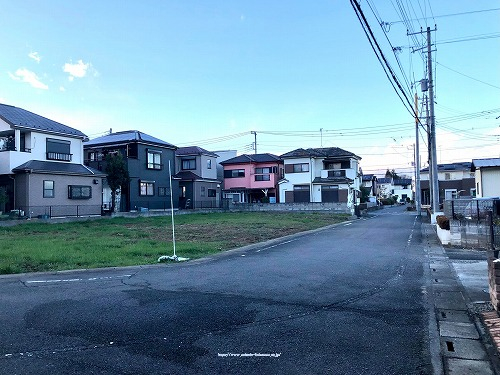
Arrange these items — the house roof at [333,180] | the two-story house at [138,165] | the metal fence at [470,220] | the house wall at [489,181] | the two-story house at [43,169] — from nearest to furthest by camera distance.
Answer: the metal fence at [470,220] < the house wall at [489,181] < the two-story house at [43,169] < the two-story house at [138,165] < the house roof at [333,180]

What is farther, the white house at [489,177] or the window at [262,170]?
the window at [262,170]

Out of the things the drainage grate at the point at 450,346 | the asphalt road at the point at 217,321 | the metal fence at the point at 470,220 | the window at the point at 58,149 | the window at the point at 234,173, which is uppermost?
the window at the point at 58,149

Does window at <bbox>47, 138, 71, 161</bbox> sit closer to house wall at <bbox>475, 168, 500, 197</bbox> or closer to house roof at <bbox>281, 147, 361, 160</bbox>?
house roof at <bbox>281, 147, 361, 160</bbox>

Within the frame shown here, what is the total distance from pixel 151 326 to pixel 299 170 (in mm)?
38878

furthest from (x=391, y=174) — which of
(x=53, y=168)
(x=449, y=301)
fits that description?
(x=449, y=301)

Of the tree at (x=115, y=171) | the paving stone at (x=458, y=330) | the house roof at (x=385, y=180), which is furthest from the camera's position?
the house roof at (x=385, y=180)

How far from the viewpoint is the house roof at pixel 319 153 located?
4244cm

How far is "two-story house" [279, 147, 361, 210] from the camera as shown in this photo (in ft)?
137

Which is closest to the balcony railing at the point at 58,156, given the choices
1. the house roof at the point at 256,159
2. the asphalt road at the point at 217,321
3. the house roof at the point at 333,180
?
the asphalt road at the point at 217,321

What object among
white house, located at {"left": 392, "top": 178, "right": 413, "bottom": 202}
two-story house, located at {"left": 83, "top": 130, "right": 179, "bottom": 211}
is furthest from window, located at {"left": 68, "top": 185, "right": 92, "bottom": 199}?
white house, located at {"left": 392, "top": 178, "right": 413, "bottom": 202}

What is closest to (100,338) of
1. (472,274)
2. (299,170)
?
(472,274)

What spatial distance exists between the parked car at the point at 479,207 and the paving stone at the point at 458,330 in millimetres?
8514

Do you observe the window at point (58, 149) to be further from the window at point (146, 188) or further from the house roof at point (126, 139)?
the window at point (146, 188)

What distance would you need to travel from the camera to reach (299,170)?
142 feet
